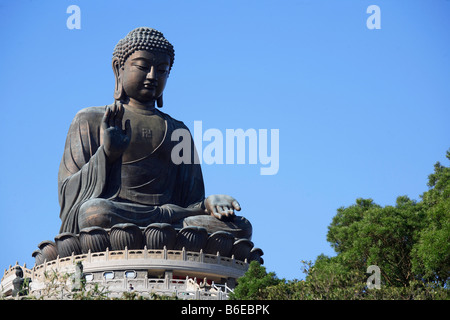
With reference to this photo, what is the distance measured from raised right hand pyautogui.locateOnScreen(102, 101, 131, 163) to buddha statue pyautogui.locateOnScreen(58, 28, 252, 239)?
1.2 inches

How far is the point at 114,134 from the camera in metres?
31.8

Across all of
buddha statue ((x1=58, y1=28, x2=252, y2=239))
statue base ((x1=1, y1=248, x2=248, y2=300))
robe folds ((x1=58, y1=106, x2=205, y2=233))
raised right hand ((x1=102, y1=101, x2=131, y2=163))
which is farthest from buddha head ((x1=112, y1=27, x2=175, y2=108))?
statue base ((x1=1, y1=248, x2=248, y2=300))

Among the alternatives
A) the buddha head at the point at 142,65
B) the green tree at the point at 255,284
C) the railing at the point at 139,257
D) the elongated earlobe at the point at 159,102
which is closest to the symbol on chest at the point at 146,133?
the buddha head at the point at 142,65

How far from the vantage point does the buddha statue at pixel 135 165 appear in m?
31.7

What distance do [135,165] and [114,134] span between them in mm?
1597

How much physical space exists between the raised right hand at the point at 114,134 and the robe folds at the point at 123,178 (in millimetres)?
299

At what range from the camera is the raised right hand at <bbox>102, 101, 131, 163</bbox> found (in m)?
31.8

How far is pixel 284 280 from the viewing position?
24.5m

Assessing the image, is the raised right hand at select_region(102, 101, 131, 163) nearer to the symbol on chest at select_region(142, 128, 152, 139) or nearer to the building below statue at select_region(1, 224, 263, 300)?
A: the symbol on chest at select_region(142, 128, 152, 139)

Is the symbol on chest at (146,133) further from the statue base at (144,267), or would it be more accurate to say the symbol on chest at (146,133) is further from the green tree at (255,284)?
the green tree at (255,284)
